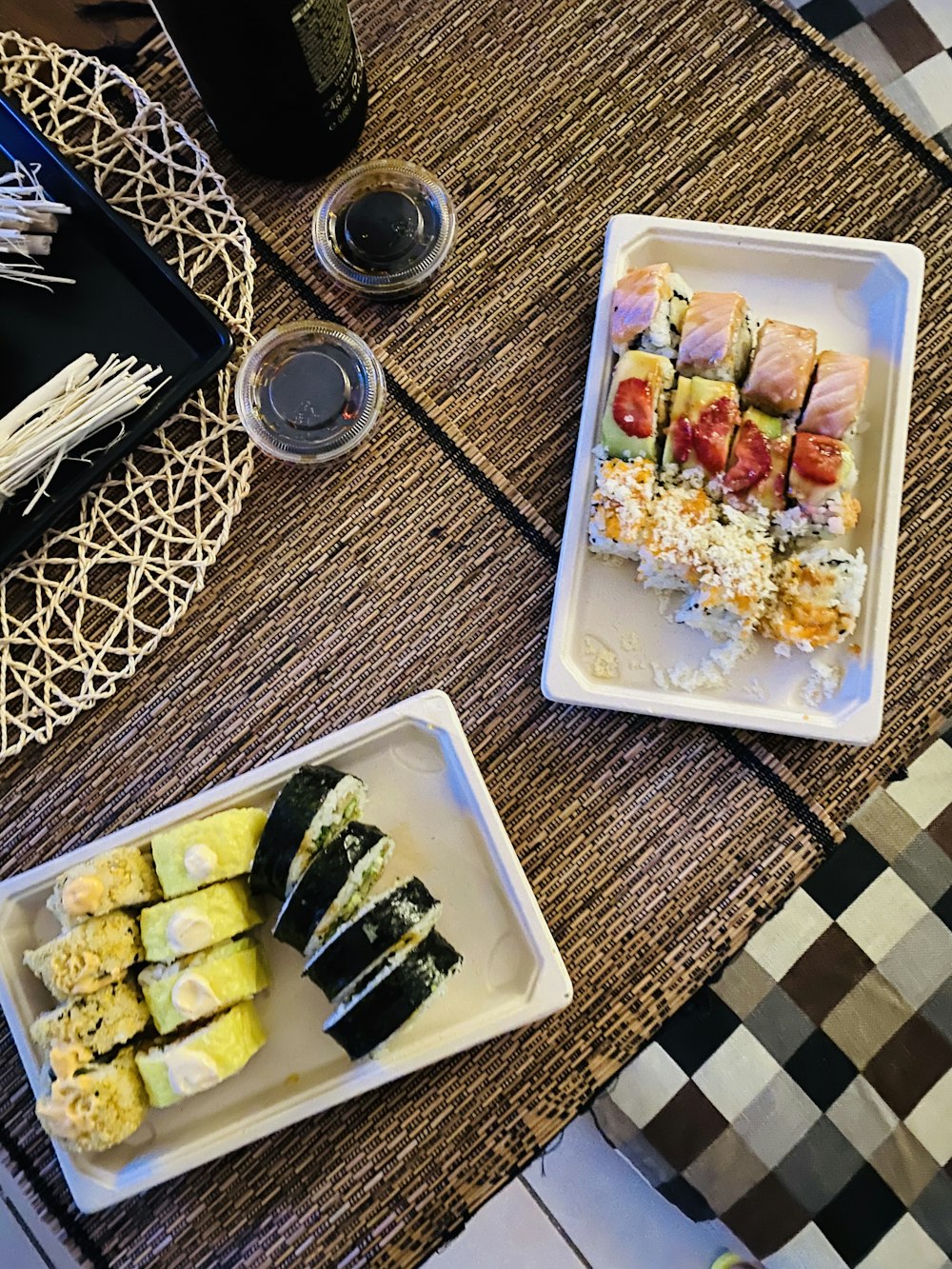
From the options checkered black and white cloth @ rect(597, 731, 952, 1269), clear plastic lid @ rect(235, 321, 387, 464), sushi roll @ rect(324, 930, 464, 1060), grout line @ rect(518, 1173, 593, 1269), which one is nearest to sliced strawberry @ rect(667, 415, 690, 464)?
clear plastic lid @ rect(235, 321, 387, 464)

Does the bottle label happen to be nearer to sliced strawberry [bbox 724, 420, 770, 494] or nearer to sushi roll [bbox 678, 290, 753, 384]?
sushi roll [bbox 678, 290, 753, 384]

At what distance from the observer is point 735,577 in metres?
0.96

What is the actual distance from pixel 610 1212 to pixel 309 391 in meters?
1.20

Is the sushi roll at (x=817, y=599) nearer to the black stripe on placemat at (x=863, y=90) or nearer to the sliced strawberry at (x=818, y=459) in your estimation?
the sliced strawberry at (x=818, y=459)

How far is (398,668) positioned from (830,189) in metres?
0.76

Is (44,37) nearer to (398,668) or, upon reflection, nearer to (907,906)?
(398,668)

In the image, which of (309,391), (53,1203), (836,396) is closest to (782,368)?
(836,396)

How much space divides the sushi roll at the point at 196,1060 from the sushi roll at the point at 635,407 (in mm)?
696

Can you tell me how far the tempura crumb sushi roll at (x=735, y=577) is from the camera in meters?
0.96

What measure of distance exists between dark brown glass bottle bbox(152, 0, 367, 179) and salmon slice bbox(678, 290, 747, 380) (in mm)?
437

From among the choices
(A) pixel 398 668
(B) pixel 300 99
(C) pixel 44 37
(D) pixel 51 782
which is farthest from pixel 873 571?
(C) pixel 44 37

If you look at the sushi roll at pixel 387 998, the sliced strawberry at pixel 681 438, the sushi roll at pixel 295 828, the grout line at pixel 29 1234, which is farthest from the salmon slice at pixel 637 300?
the grout line at pixel 29 1234

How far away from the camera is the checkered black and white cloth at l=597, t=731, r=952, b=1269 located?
1.09m

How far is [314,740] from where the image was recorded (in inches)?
40.4
